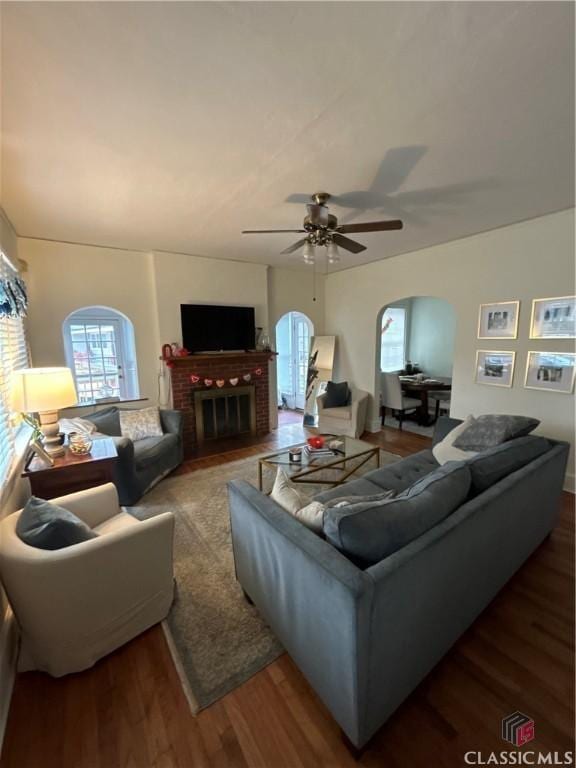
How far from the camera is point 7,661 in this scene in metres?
1.41

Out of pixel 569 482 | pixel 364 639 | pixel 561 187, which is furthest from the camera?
pixel 569 482

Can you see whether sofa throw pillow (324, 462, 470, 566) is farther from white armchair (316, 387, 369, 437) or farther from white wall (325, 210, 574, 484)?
white armchair (316, 387, 369, 437)

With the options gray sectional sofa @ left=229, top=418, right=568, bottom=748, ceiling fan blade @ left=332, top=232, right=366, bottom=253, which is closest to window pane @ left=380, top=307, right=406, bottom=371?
ceiling fan blade @ left=332, top=232, right=366, bottom=253

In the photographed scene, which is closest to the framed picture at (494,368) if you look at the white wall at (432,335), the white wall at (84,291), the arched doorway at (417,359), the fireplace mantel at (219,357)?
the arched doorway at (417,359)

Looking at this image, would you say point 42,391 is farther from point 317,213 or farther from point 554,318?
point 554,318

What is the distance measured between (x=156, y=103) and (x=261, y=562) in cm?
230

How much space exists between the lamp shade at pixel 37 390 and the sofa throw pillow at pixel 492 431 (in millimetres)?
3107

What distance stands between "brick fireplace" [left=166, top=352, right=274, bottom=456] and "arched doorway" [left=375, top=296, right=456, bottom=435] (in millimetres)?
1885

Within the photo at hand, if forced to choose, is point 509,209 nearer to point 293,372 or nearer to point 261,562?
point 261,562

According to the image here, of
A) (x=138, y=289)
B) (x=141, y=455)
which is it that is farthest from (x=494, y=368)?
(x=138, y=289)

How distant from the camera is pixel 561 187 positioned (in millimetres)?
2400

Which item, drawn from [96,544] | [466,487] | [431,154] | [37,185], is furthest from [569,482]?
[37,185]

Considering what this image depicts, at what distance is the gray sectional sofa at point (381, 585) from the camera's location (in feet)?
3.34

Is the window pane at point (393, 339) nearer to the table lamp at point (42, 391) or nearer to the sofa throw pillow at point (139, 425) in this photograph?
the sofa throw pillow at point (139, 425)
